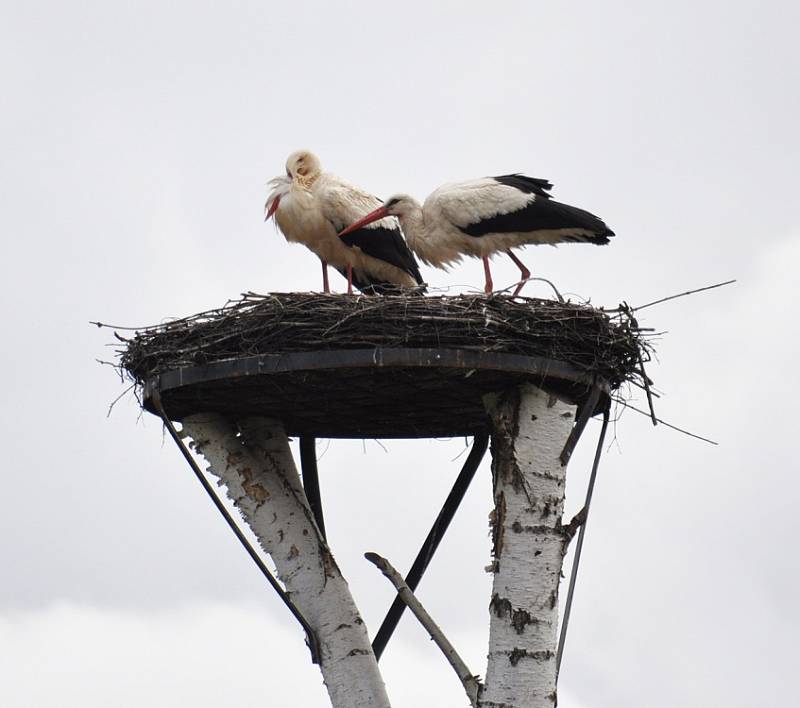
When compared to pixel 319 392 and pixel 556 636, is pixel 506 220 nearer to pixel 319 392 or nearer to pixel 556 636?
pixel 319 392

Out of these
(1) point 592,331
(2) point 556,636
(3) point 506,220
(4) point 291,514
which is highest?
(3) point 506,220

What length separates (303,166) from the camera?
475 inches

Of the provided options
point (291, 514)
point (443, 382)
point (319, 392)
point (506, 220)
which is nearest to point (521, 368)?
point (443, 382)

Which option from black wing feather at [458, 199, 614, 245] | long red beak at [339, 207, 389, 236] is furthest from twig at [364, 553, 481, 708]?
long red beak at [339, 207, 389, 236]

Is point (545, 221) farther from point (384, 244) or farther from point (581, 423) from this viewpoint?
point (581, 423)

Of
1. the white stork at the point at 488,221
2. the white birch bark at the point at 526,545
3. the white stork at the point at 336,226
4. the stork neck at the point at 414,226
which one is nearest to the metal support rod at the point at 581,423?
the white birch bark at the point at 526,545

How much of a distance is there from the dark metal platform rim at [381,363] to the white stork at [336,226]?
10.6ft

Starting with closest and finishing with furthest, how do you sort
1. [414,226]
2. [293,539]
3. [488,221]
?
[293,539], [488,221], [414,226]

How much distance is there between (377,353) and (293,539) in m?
1.88

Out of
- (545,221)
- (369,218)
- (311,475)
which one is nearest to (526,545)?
(311,475)

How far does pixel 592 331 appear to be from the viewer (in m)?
8.51

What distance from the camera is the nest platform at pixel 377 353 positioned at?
8031 mm

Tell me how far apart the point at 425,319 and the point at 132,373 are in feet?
6.86

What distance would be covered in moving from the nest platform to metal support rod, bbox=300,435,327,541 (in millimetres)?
934
